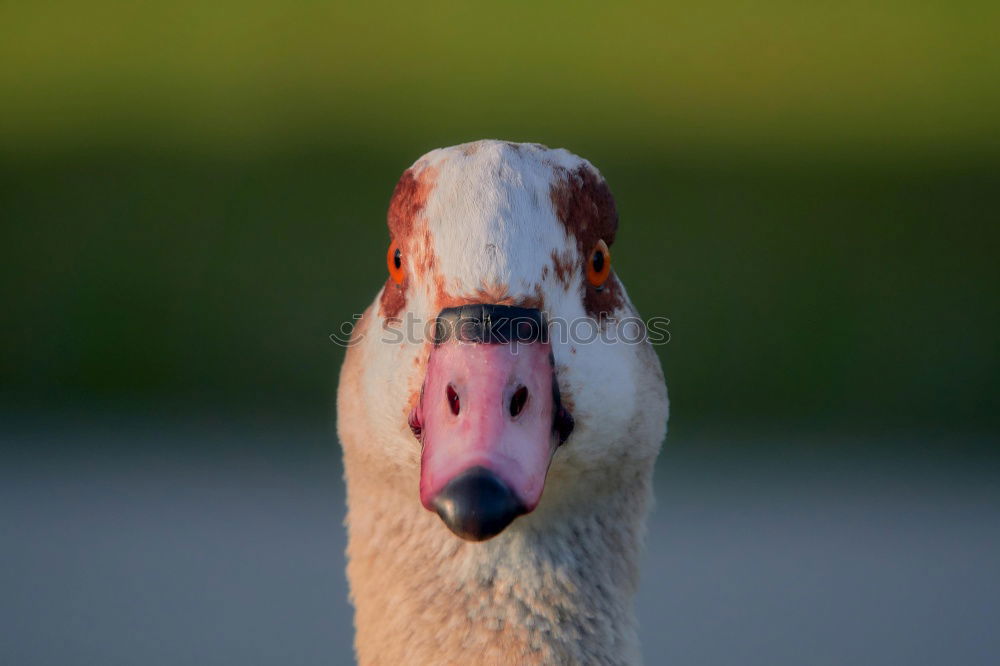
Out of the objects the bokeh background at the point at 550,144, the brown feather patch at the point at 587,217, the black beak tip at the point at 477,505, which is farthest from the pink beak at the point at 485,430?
the bokeh background at the point at 550,144

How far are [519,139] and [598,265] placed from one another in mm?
6305

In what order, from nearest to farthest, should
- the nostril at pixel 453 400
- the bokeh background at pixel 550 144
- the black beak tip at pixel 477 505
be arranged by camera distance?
the black beak tip at pixel 477 505, the nostril at pixel 453 400, the bokeh background at pixel 550 144

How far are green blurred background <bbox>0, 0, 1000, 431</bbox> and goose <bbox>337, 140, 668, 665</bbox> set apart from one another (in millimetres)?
5457

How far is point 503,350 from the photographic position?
1.85 metres

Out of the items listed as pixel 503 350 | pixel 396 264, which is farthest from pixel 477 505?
pixel 396 264

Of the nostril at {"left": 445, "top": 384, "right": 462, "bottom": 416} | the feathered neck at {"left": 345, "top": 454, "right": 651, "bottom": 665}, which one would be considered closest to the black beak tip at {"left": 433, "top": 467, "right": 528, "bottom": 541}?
the nostril at {"left": 445, "top": 384, "right": 462, "bottom": 416}

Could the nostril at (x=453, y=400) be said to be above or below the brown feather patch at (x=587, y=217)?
below

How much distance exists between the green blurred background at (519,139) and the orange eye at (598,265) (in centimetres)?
555

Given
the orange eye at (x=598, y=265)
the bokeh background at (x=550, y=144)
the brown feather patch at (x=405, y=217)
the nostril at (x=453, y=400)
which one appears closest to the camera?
the nostril at (x=453, y=400)

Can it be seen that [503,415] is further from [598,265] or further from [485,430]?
[598,265]

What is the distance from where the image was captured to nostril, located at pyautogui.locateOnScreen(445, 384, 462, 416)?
1812mm

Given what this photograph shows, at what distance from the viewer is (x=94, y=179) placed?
872 centimetres

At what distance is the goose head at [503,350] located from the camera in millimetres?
1771

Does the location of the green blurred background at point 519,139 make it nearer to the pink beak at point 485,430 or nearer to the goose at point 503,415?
the goose at point 503,415
